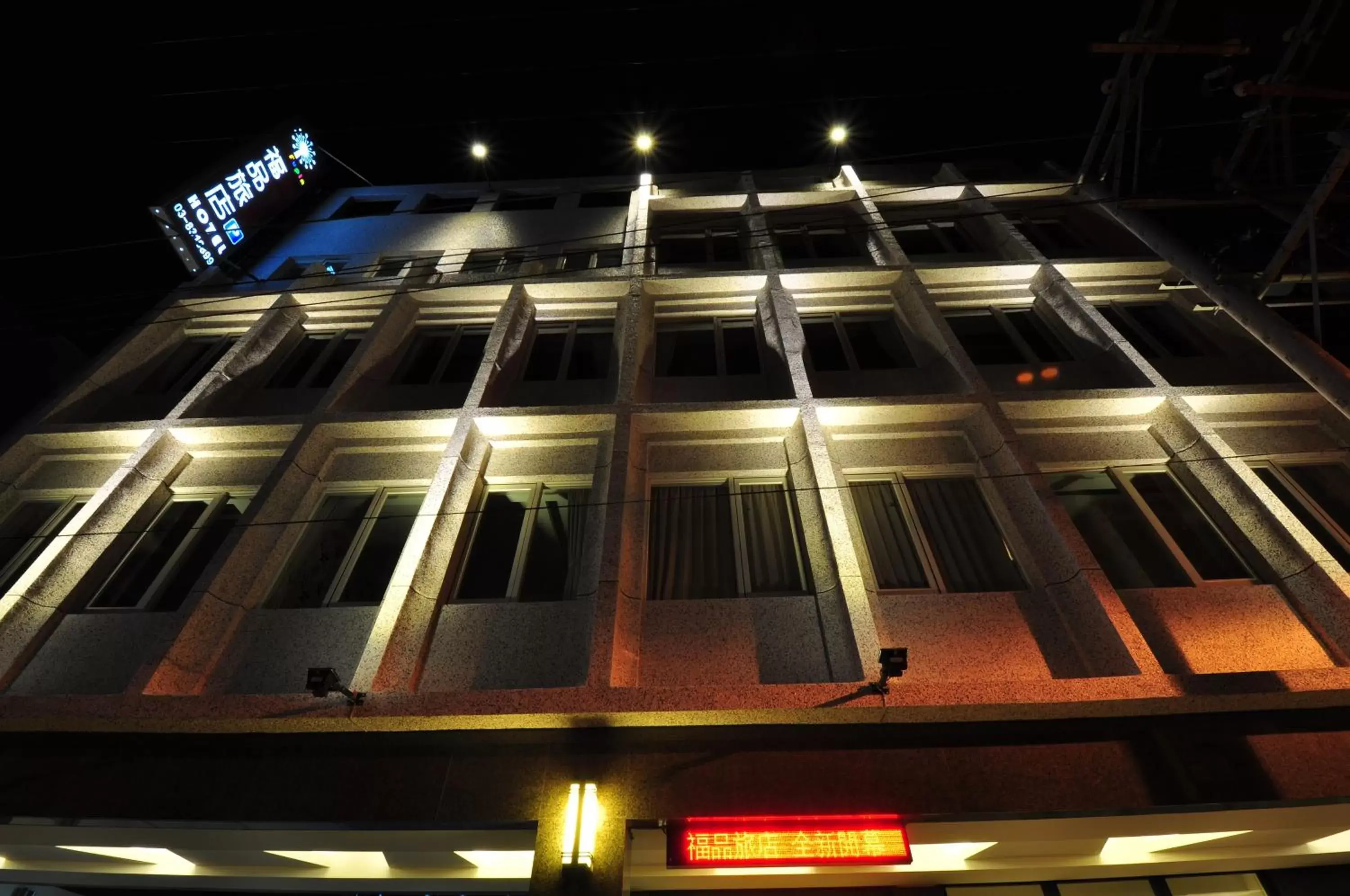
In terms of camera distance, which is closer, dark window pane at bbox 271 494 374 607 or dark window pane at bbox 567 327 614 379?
dark window pane at bbox 271 494 374 607

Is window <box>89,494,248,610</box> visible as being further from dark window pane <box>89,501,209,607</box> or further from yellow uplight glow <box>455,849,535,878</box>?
yellow uplight glow <box>455,849,535,878</box>

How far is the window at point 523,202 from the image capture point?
16.9 metres

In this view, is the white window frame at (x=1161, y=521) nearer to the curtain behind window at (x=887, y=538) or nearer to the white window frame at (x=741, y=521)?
the curtain behind window at (x=887, y=538)

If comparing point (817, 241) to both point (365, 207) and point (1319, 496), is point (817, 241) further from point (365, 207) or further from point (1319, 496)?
point (365, 207)

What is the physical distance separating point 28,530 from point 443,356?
6532mm

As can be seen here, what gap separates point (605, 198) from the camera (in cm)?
1678

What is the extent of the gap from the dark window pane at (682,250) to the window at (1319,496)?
1059cm

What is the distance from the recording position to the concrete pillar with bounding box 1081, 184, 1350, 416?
6.05 metres

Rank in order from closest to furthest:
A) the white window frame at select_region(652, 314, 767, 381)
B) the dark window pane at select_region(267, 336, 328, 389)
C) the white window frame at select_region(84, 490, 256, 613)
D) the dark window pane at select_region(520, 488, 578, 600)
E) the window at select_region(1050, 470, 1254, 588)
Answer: the window at select_region(1050, 470, 1254, 588), the dark window pane at select_region(520, 488, 578, 600), the white window frame at select_region(84, 490, 256, 613), the dark window pane at select_region(267, 336, 328, 389), the white window frame at select_region(652, 314, 767, 381)

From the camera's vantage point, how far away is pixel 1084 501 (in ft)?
26.8

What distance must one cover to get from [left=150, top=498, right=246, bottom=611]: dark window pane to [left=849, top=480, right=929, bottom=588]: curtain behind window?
26.9 feet

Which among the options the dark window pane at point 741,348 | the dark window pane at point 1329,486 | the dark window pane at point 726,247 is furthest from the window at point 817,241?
the dark window pane at point 1329,486

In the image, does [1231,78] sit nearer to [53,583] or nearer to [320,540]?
[320,540]

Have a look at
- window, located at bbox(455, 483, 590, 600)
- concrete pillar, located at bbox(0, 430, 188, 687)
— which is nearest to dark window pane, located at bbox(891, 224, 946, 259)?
window, located at bbox(455, 483, 590, 600)
